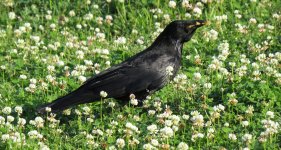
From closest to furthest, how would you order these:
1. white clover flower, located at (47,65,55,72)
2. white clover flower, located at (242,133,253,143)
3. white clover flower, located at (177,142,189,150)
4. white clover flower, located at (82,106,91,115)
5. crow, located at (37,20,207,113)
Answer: white clover flower, located at (177,142,189,150)
white clover flower, located at (242,133,253,143)
white clover flower, located at (82,106,91,115)
crow, located at (37,20,207,113)
white clover flower, located at (47,65,55,72)

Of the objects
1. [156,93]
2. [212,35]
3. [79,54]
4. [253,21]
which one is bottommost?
[156,93]

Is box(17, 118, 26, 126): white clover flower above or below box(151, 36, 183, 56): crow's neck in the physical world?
below

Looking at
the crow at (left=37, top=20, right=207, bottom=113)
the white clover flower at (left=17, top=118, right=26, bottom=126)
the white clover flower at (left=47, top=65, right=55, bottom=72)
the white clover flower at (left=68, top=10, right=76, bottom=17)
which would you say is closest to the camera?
the white clover flower at (left=17, top=118, right=26, bottom=126)

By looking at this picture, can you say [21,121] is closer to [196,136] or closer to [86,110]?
[86,110]

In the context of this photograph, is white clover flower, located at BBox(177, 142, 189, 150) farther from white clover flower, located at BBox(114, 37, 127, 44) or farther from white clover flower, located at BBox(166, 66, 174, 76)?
white clover flower, located at BBox(114, 37, 127, 44)

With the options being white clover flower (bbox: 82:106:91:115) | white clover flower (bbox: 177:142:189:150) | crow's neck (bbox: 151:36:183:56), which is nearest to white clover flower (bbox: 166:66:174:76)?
crow's neck (bbox: 151:36:183:56)

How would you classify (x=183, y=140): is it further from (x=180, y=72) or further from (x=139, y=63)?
(x=180, y=72)

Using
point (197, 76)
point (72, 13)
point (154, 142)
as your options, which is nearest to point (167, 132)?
point (154, 142)
